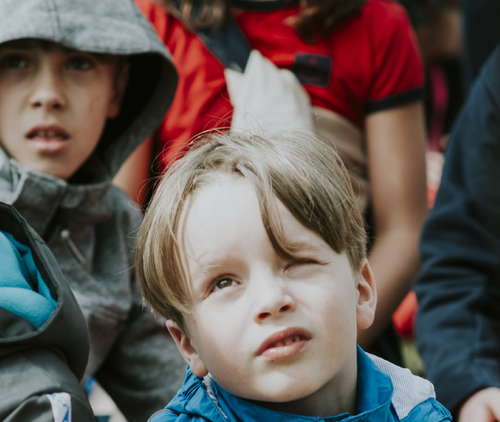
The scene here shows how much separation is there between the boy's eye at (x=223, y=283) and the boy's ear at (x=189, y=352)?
13cm

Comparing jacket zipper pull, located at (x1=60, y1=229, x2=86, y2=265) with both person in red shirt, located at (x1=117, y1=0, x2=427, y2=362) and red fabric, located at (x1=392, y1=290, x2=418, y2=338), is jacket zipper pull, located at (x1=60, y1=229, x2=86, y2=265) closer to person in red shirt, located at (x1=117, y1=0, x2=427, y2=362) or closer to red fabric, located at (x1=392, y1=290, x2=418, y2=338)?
person in red shirt, located at (x1=117, y1=0, x2=427, y2=362)

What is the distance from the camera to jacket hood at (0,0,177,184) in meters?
1.42

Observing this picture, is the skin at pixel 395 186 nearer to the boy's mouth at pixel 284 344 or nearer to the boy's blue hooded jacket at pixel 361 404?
the boy's blue hooded jacket at pixel 361 404

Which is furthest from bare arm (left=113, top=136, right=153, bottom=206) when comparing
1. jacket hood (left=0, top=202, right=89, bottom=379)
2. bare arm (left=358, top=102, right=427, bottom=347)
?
jacket hood (left=0, top=202, right=89, bottom=379)

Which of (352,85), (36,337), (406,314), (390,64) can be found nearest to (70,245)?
(36,337)

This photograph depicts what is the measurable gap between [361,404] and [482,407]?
0.47 metres

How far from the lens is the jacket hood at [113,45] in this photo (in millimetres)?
1419

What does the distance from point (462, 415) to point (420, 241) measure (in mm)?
504

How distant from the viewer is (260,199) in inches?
39.4

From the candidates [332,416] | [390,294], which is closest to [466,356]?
[390,294]

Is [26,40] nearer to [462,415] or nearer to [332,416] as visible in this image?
[332,416]

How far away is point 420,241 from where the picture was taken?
1808 mm

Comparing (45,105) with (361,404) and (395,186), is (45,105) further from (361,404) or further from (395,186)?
(395,186)

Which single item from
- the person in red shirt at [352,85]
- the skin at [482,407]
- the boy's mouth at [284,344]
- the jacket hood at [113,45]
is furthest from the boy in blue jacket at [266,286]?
the person in red shirt at [352,85]
